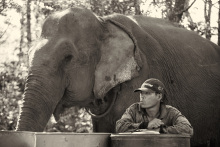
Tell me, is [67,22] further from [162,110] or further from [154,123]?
[154,123]

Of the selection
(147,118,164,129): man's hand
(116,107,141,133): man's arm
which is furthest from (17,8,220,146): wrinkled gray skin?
(147,118,164,129): man's hand

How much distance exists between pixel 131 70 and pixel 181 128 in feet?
9.78

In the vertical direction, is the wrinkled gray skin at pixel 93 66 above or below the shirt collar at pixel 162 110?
above


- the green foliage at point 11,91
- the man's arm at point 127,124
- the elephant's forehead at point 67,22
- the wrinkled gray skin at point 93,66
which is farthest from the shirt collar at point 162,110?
the green foliage at point 11,91

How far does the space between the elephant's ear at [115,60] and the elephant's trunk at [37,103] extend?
30.2 inches

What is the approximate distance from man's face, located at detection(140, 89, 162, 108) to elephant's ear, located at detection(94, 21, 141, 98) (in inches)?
97.8

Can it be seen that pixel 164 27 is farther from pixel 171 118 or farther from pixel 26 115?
pixel 171 118

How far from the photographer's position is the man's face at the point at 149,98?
7.53 m

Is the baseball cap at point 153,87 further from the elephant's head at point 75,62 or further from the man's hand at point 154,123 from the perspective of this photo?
the elephant's head at point 75,62

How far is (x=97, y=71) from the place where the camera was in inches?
404

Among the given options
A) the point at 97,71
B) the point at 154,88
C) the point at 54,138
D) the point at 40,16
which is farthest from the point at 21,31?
the point at 54,138

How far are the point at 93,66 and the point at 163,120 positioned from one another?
117 inches

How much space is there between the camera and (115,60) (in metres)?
10.3

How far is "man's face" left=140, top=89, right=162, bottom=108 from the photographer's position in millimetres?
7531
